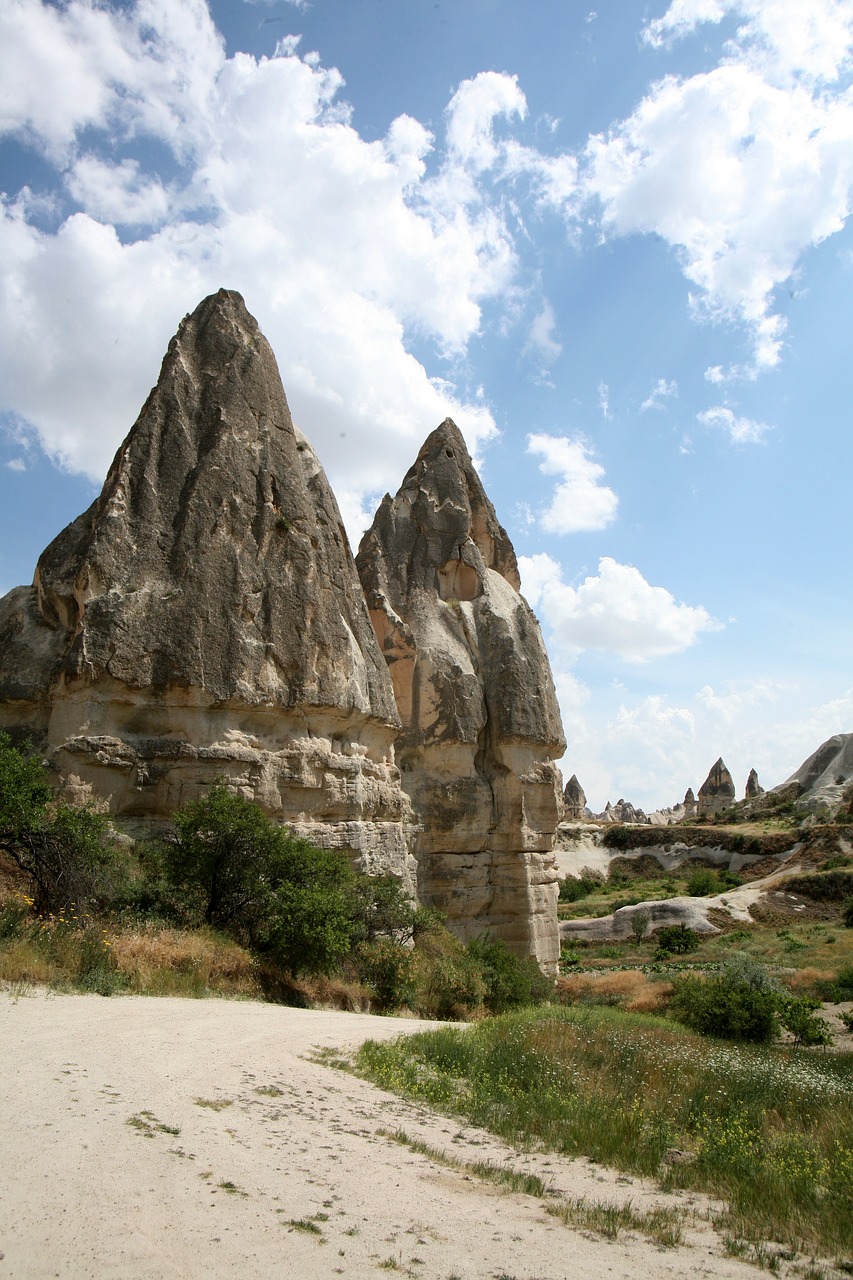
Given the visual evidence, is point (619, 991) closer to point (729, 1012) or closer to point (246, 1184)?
point (729, 1012)

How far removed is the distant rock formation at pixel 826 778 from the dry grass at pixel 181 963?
46508mm

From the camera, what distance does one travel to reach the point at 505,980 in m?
15.1

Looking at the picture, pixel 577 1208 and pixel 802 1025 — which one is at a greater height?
pixel 577 1208

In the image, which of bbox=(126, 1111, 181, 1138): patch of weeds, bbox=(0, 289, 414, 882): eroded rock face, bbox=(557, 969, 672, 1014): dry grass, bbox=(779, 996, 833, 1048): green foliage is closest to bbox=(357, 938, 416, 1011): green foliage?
bbox=(0, 289, 414, 882): eroded rock face

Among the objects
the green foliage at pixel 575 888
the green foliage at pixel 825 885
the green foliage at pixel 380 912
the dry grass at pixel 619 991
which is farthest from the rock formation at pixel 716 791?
the green foliage at pixel 380 912

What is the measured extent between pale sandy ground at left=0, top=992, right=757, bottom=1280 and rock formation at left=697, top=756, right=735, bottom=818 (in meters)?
78.5

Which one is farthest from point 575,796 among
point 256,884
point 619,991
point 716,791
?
point 256,884

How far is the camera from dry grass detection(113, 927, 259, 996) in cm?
894

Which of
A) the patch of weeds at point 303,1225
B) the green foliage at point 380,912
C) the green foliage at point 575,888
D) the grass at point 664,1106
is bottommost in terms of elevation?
the green foliage at point 575,888

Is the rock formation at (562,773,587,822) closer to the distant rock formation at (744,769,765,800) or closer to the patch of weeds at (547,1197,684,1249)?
the distant rock formation at (744,769,765,800)

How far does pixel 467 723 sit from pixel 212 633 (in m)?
7.87

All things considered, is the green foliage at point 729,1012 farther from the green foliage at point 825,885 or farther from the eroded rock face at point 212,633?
the green foliage at point 825,885

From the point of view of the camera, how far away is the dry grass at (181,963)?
8.94m

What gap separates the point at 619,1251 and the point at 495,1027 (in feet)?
18.9
